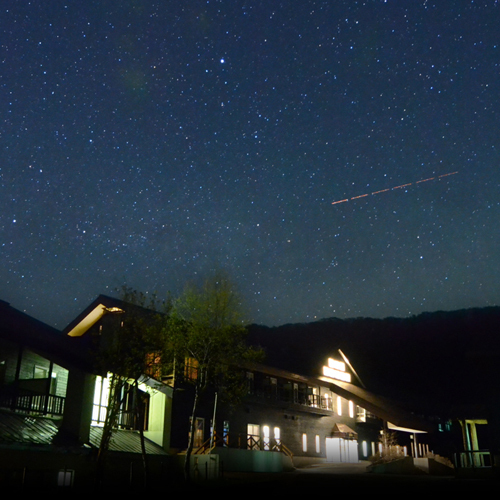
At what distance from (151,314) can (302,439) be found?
24167 mm

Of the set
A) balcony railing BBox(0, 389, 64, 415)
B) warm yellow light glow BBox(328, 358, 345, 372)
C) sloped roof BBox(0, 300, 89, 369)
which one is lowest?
balcony railing BBox(0, 389, 64, 415)

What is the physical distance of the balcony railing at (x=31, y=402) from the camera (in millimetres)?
22938

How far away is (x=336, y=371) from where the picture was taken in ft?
175

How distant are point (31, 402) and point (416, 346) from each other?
103822 mm

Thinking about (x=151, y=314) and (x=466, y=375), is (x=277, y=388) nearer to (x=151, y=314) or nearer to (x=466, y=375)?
(x=151, y=314)

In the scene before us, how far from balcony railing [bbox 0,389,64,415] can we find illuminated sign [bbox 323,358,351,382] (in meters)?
30.7

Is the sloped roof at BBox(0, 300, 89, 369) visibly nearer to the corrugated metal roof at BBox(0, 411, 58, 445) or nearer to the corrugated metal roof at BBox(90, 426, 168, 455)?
the corrugated metal roof at BBox(0, 411, 58, 445)

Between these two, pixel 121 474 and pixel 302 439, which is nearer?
pixel 121 474

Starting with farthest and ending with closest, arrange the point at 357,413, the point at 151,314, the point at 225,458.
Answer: the point at 357,413 < the point at 225,458 < the point at 151,314

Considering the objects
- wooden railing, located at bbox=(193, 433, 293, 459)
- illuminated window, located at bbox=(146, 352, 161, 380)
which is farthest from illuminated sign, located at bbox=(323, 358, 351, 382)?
illuminated window, located at bbox=(146, 352, 161, 380)

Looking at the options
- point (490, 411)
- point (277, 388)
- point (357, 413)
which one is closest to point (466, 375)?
point (357, 413)

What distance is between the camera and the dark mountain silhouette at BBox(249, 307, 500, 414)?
103438 millimetres

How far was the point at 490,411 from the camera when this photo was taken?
4219 cm

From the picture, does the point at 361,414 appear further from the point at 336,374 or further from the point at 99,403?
the point at 99,403
